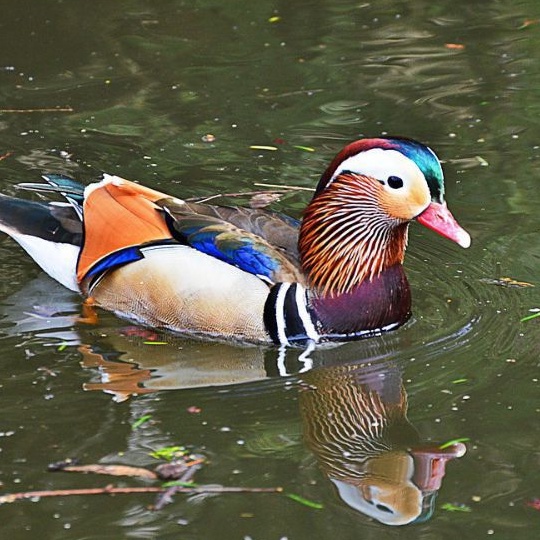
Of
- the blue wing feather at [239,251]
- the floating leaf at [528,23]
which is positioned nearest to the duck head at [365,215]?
the blue wing feather at [239,251]

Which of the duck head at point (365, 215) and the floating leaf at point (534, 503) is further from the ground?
the duck head at point (365, 215)

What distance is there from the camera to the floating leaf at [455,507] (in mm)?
5129

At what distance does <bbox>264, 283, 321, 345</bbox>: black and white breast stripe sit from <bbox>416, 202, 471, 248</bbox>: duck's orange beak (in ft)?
2.34

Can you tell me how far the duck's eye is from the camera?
6.40 metres

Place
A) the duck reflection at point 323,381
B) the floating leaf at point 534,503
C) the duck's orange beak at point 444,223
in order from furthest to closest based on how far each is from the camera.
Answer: the duck's orange beak at point 444,223
the duck reflection at point 323,381
the floating leaf at point 534,503

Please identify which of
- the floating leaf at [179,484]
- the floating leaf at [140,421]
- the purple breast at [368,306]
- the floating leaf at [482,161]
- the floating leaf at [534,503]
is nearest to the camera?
the floating leaf at [534,503]

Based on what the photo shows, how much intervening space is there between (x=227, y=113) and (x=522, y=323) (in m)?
3.13

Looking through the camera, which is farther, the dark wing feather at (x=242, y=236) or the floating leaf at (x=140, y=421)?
the dark wing feather at (x=242, y=236)

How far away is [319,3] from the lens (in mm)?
10891

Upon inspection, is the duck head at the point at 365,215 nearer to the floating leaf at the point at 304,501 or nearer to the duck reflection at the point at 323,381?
the duck reflection at the point at 323,381

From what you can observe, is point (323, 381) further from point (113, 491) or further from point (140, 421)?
point (113, 491)

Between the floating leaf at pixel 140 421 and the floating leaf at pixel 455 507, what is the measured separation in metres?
1.40

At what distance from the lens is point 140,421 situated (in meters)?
5.80

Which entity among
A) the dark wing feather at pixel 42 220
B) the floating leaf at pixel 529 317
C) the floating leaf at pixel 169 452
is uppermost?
the dark wing feather at pixel 42 220
